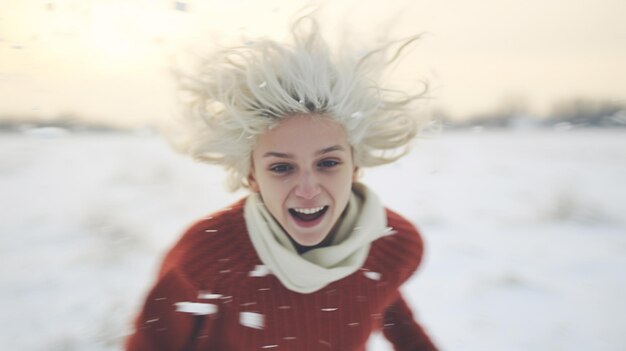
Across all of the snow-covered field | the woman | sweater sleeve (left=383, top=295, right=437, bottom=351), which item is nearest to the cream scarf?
the woman

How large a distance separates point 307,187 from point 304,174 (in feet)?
0.12

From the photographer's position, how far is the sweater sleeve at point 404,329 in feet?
6.15

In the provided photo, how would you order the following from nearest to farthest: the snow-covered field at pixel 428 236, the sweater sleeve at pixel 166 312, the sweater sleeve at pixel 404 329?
1. the sweater sleeve at pixel 166 312
2. the sweater sleeve at pixel 404 329
3. the snow-covered field at pixel 428 236

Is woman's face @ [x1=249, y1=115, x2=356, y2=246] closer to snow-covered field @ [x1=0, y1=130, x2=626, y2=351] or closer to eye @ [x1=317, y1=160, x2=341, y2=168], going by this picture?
eye @ [x1=317, y1=160, x2=341, y2=168]

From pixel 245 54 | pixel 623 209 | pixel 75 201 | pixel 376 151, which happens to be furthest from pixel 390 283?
pixel 623 209

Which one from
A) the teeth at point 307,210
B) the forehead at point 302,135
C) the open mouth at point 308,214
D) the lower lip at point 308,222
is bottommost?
the lower lip at point 308,222

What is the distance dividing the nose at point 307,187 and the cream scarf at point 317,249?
142 mm

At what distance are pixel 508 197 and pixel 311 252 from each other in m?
3.87

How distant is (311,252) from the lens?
1.60 meters

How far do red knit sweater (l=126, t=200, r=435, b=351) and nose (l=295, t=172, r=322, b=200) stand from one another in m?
0.23

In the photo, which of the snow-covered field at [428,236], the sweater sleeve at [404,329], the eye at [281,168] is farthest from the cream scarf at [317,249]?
the snow-covered field at [428,236]

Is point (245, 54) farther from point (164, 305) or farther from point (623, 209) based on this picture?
point (623, 209)

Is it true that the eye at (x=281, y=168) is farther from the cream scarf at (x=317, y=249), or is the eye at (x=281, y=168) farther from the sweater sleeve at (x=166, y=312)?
the sweater sleeve at (x=166, y=312)

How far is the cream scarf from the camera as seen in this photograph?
5.01 feet
